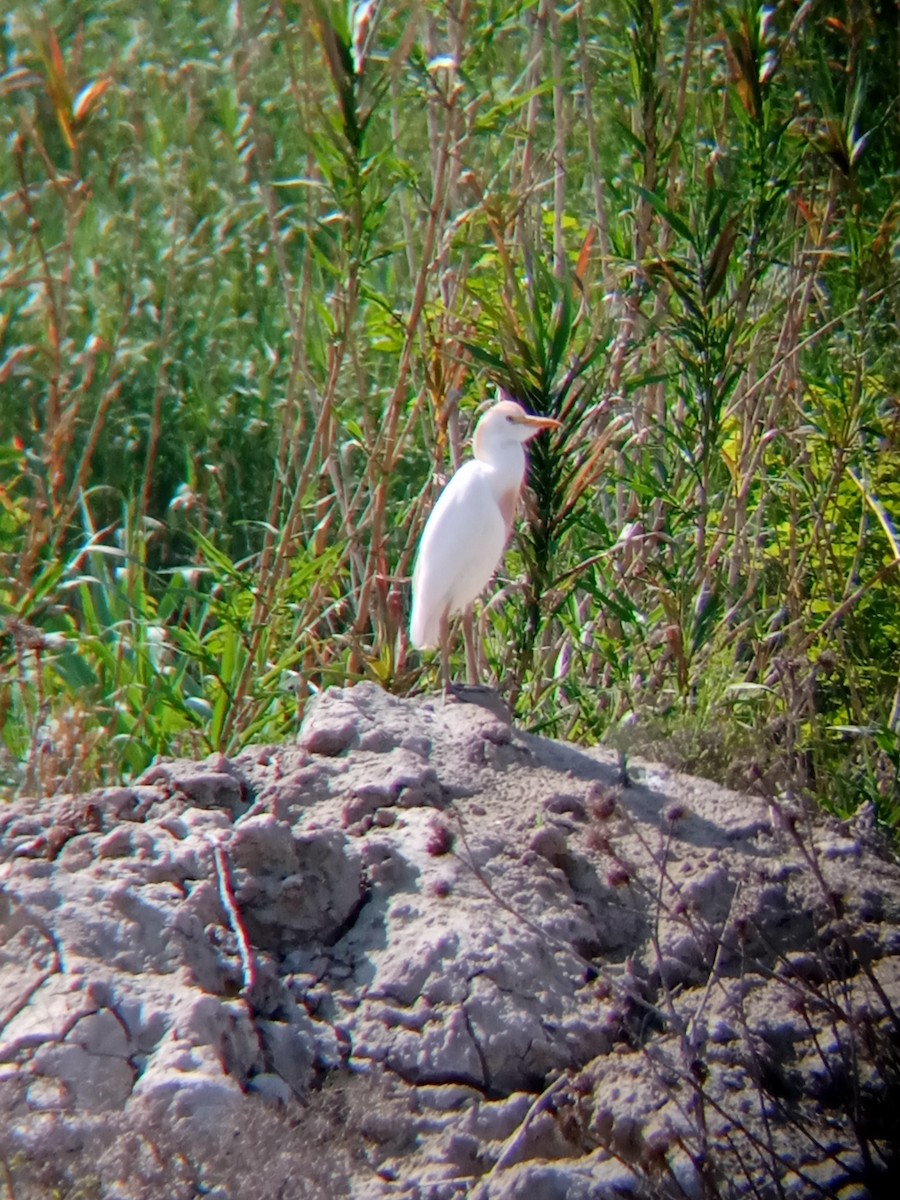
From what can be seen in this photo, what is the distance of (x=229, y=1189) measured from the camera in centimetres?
175

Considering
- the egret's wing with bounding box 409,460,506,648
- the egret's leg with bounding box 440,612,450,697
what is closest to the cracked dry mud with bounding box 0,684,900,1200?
the egret's leg with bounding box 440,612,450,697

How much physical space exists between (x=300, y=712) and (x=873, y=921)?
149 centimetres

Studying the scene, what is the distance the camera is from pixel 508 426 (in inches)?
116

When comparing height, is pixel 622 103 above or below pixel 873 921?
above

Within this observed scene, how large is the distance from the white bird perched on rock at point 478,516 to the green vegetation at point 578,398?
10 cm

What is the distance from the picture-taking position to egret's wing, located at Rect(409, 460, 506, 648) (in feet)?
9.68

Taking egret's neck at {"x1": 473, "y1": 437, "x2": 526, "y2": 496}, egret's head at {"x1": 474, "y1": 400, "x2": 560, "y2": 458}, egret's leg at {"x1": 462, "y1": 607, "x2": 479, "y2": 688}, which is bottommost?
egret's leg at {"x1": 462, "y1": 607, "x2": 479, "y2": 688}

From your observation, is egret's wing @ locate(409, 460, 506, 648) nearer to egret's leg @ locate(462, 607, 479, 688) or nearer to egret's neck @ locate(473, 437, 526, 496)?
egret's neck @ locate(473, 437, 526, 496)

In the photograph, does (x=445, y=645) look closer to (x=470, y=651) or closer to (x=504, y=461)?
(x=470, y=651)

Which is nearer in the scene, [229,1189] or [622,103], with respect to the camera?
[229,1189]

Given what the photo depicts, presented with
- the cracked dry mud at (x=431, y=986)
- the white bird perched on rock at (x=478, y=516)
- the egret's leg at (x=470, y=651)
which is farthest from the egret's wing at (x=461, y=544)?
the cracked dry mud at (x=431, y=986)

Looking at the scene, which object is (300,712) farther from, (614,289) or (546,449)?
(614,289)

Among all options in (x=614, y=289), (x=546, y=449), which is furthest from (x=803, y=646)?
(x=614, y=289)

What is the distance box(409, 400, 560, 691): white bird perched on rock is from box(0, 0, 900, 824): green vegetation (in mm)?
102
